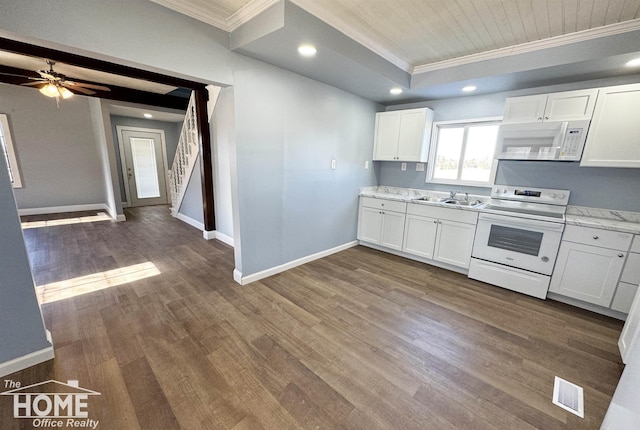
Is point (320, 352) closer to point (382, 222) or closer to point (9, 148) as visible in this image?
point (382, 222)

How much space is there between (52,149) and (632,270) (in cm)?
997

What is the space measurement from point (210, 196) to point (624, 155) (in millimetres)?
5453

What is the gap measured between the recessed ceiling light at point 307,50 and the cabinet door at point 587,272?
3.25 metres

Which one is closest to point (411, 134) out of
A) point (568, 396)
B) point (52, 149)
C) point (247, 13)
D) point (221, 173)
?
point (247, 13)

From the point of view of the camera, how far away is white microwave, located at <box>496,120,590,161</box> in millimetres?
2559

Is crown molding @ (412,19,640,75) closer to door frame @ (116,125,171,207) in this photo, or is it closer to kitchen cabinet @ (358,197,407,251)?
kitchen cabinet @ (358,197,407,251)

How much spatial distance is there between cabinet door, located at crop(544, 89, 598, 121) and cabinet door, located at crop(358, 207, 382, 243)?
91.8 inches

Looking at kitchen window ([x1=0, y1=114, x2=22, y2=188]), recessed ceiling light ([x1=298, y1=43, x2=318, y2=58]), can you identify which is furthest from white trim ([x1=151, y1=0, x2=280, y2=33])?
kitchen window ([x1=0, y1=114, x2=22, y2=188])

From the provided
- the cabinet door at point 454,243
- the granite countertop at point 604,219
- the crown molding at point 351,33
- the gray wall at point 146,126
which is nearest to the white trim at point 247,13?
the crown molding at point 351,33

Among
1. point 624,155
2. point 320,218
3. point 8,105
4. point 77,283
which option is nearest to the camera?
point 624,155

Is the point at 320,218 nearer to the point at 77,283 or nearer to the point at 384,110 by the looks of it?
the point at 384,110

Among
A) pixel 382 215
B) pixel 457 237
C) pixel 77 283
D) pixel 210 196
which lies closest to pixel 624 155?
pixel 457 237

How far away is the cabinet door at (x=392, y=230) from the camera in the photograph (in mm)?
3811

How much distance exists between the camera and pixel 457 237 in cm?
329
